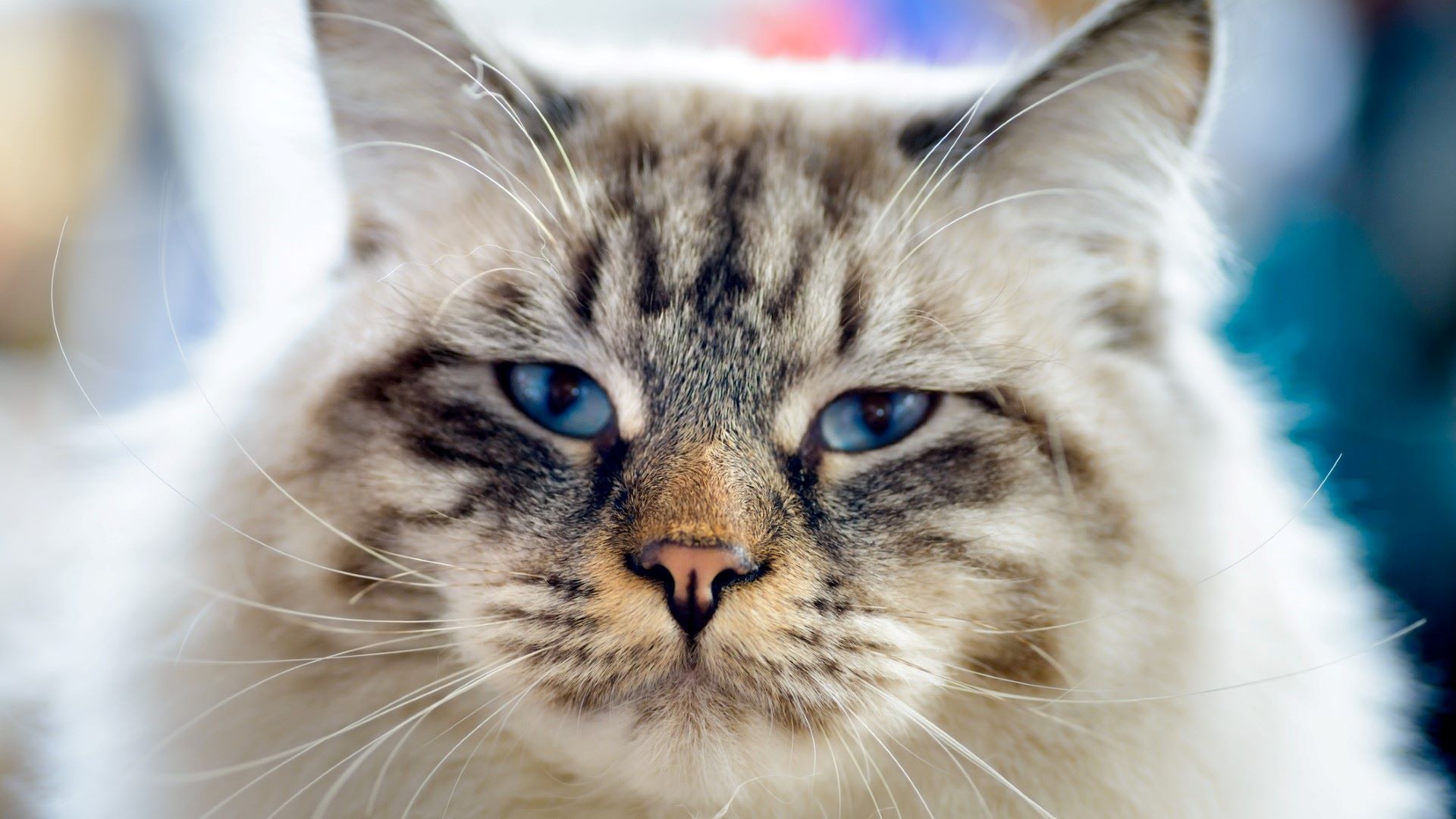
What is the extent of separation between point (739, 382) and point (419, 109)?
1.45ft

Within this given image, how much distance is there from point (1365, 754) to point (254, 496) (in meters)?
1.13

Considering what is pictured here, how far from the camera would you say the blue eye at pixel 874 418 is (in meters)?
0.85

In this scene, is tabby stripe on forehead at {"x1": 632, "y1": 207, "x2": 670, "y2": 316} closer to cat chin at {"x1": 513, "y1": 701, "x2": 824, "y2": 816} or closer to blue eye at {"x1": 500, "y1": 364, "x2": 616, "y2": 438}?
blue eye at {"x1": 500, "y1": 364, "x2": 616, "y2": 438}

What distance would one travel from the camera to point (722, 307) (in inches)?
31.7

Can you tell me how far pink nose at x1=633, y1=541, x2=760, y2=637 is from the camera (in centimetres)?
70

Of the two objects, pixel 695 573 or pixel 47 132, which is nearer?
pixel 695 573

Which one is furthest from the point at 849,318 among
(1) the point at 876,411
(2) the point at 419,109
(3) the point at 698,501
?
(2) the point at 419,109

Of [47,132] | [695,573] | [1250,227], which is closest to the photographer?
[695,573]

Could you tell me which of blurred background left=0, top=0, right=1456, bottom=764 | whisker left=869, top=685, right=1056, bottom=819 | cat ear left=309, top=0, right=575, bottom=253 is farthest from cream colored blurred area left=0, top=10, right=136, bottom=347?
whisker left=869, top=685, right=1056, bottom=819

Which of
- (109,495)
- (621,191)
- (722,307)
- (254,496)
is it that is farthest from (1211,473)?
(109,495)

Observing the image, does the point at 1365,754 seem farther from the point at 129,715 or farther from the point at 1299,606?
the point at 129,715

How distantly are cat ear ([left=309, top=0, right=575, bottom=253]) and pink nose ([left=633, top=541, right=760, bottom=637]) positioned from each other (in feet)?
1.20

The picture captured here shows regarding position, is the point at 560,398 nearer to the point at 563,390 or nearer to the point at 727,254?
the point at 563,390

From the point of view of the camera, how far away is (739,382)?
2.59 feet
